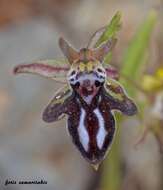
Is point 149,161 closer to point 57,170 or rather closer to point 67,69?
point 57,170

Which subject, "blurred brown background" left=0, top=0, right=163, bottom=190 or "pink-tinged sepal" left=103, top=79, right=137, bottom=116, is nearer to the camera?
"pink-tinged sepal" left=103, top=79, right=137, bottom=116

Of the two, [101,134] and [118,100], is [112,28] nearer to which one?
[118,100]

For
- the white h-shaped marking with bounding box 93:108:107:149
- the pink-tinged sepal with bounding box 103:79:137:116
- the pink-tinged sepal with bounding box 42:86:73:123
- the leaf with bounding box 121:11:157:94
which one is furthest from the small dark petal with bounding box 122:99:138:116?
the leaf with bounding box 121:11:157:94

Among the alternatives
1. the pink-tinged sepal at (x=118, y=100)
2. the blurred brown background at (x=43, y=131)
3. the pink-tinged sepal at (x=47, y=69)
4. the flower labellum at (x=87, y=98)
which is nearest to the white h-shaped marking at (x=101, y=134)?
the flower labellum at (x=87, y=98)

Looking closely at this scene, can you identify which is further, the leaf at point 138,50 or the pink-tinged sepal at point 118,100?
the leaf at point 138,50

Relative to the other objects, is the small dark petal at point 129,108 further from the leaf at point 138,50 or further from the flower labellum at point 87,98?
the leaf at point 138,50

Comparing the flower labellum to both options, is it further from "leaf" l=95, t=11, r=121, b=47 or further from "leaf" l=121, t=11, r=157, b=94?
"leaf" l=121, t=11, r=157, b=94
